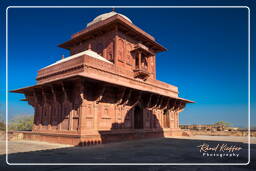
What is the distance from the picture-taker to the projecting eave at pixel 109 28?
17750 mm

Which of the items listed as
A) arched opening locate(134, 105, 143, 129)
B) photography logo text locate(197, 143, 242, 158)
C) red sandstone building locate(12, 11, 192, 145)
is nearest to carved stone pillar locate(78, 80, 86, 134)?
red sandstone building locate(12, 11, 192, 145)

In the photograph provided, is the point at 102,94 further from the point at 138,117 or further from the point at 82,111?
the point at 138,117

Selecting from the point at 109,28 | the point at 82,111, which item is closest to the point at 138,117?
the point at 82,111

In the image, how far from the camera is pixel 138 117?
17.6 meters

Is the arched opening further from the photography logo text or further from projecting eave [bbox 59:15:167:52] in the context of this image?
projecting eave [bbox 59:15:167:52]

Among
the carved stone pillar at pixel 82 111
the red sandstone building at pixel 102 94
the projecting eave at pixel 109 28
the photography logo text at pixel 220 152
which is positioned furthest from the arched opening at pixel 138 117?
the projecting eave at pixel 109 28

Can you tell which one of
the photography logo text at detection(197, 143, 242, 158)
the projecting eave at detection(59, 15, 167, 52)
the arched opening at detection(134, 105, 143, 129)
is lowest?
the photography logo text at detection(197, 143, 242, 158)

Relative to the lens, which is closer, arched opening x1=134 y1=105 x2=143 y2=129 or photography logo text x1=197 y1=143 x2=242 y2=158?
photography logo text x1=197 y1=143 x2=242 y2=158

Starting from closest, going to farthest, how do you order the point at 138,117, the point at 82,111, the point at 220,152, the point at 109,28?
the point at 220,152 → the point at 82,111 → the point at 138,117 → the point at 109,28

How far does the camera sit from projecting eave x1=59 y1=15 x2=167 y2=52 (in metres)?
17.8

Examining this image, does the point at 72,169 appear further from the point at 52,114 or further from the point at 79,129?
the point at 52,114

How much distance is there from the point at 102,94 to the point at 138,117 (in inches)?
226

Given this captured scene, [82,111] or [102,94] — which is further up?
[102,94]

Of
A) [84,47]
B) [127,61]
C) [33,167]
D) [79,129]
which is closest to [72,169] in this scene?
[33,167]
